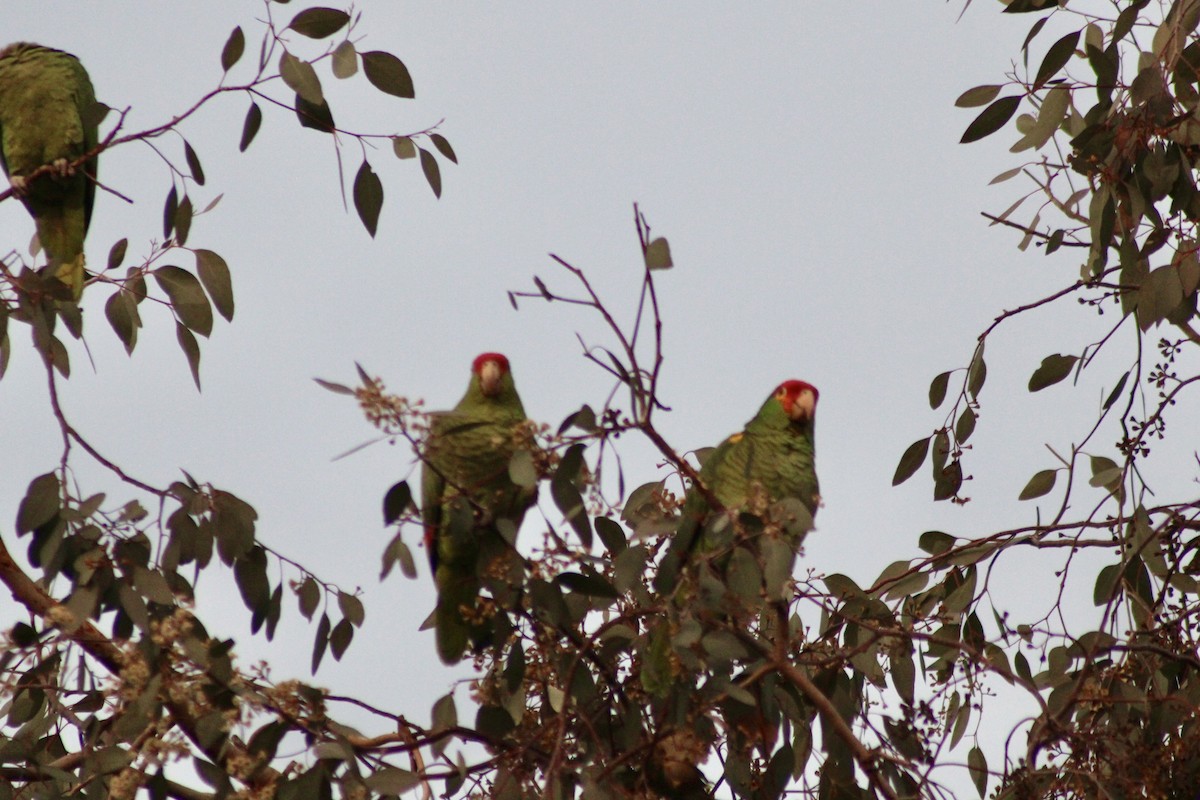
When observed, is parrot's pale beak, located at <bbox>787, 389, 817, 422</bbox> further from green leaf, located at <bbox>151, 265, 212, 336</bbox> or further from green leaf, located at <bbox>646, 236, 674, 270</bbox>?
green leaf, located at <bbox>646, 236, 674, 270</bbox>

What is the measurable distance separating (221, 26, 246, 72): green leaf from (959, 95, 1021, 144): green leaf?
1.39m

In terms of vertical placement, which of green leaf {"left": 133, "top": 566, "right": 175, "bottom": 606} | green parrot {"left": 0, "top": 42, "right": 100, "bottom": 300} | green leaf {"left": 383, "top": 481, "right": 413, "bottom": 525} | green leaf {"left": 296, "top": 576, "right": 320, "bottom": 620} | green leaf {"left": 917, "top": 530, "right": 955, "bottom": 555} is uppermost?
green parrot {"left": 0, "top": 42, "right": 100, "bottom": 300}

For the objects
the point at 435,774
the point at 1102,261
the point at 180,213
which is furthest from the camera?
the point at 1102,261

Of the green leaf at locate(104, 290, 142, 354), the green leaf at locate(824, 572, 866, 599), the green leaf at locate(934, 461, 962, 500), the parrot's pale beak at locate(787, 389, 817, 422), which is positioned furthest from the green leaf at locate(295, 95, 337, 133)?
the green leaf at locate(934, 461, 962, 500)

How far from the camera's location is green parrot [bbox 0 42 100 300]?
312cm

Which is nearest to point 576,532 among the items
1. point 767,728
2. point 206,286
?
point 767,728

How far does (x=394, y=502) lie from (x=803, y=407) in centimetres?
155

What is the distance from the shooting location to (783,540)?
170 cm

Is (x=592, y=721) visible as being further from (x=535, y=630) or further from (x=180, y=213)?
(x=180, y=213)

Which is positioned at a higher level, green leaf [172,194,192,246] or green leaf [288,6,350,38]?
green leaf [288,6,350,38]

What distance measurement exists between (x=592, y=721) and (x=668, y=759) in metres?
0.20

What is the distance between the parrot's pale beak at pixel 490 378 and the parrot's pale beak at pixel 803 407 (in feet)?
2.35

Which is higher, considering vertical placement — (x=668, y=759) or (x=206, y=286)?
(x=206, y=286)

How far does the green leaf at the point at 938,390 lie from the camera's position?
2688 millimetres
